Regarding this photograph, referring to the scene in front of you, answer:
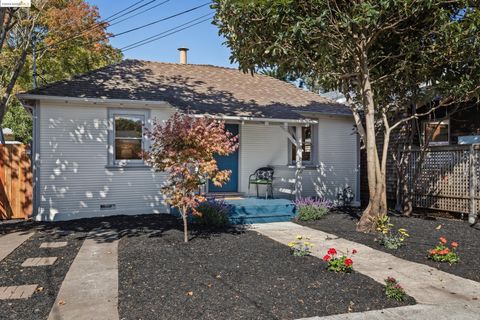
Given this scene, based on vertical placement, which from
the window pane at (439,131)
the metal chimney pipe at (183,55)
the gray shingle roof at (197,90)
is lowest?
the window pane at (439,131)

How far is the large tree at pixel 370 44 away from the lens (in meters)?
7.50

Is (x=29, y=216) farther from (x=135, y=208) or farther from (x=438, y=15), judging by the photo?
(x=438, y=15)

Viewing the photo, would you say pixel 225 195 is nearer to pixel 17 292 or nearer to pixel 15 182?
pixel 15 182

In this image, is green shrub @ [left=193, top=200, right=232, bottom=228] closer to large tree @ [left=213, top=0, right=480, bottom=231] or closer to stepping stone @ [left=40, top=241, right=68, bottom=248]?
stepping stone @ [left=40, top=241, right=68, bottom=248]

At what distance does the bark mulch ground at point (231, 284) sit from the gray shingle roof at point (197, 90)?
4543mm

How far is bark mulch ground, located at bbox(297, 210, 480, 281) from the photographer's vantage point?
636 cm

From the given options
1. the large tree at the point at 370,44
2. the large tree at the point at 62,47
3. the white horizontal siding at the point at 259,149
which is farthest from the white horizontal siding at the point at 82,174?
the large tree at the point at 62,47

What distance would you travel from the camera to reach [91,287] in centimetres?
518

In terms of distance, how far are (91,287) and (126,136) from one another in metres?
6.53

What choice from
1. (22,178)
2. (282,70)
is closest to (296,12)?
(282,70)

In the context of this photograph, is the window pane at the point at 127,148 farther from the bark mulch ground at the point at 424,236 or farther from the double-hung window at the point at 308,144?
the double-hung window at the point at 308,144

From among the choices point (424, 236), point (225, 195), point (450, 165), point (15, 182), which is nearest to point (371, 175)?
point (424, 236)

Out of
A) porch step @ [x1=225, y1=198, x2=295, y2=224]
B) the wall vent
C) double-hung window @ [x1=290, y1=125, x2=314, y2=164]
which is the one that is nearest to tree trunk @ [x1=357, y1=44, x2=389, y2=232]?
porch step @ [x1=225, y1=198, x2=295, y2=224]

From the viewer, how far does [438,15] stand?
7.69m
